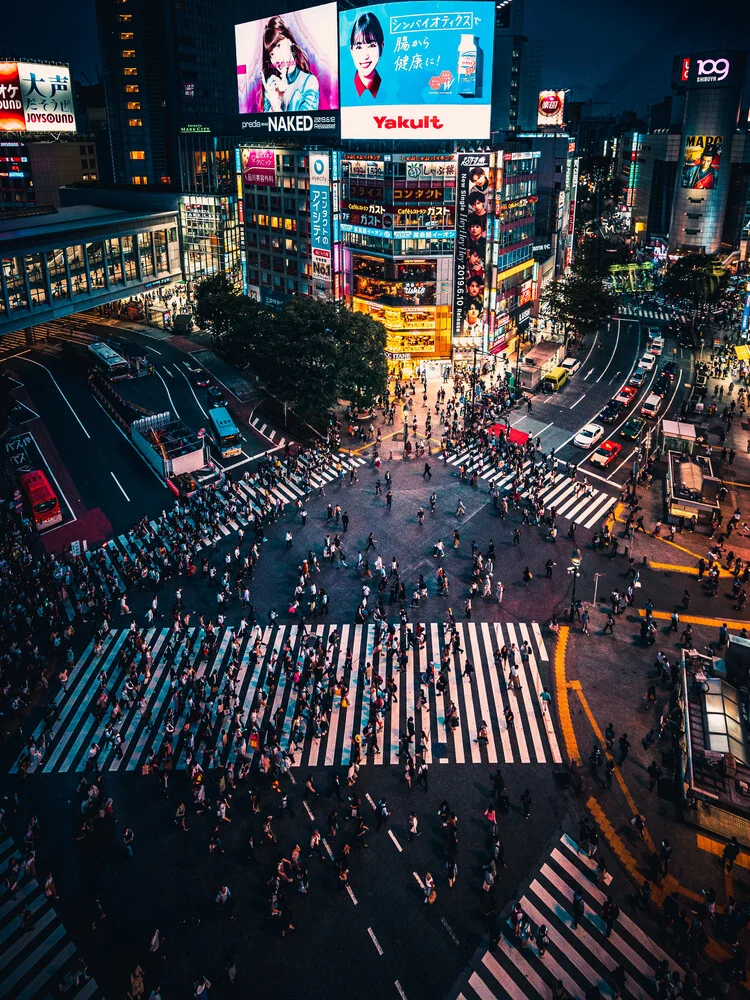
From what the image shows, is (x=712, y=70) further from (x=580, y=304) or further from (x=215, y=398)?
(x=215, y=398)

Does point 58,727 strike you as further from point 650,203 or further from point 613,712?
point 650,203

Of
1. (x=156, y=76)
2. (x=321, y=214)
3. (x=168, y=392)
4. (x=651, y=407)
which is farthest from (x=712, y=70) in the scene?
(x=168, y=392)

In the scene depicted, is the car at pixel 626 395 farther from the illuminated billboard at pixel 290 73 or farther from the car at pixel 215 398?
the illuminated billboard at pixel 290 73

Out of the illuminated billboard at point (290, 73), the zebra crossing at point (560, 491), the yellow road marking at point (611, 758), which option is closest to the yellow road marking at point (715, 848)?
the yellow road marking at point (611, 758)

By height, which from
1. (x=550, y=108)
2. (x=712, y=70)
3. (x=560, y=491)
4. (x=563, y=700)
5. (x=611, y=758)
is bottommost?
(x=563, y=700)

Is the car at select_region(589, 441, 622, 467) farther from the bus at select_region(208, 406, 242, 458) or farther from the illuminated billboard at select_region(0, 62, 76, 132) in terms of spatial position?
the illuminated billboard at select_region(0, 62, 76, 132)
